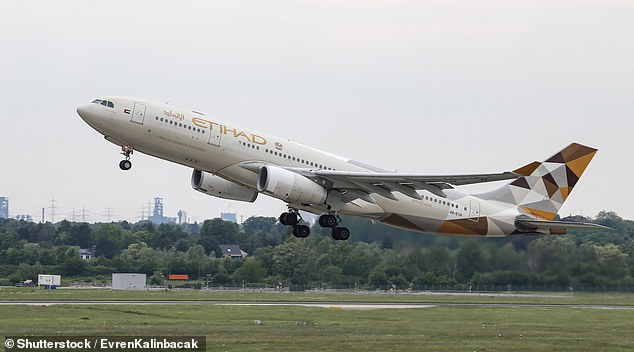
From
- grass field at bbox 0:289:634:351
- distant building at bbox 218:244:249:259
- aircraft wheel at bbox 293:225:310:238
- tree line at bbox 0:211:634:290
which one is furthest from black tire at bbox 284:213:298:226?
distant building at bbox 218:244:249:259

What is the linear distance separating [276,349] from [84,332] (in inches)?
379

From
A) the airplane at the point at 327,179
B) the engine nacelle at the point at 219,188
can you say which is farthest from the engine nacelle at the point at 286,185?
the engine nacelle at the point at 219,188

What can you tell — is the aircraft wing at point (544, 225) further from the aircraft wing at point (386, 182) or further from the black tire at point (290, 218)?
the black tire at point (290, 218)

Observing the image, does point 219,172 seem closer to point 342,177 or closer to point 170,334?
point 342,177

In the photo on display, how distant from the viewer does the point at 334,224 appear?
165 ft

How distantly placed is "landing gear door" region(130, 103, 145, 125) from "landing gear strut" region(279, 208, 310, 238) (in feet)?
30.7

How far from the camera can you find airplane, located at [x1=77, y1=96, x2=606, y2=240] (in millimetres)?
45875

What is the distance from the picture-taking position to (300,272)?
6216 centimetres

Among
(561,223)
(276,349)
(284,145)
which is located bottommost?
(276,349)

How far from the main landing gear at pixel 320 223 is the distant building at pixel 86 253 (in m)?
61.5

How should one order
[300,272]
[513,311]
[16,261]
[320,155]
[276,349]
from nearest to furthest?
[276,349]
[320,155]
[513,311]
[300,272]
[16,261]

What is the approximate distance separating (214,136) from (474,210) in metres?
14.4

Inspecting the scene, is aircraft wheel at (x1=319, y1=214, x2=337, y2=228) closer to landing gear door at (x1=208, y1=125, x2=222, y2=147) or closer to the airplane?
the airplane

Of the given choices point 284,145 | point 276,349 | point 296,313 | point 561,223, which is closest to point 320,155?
point 284,145
